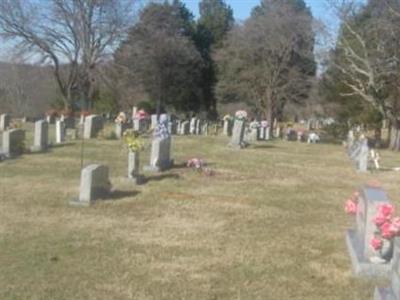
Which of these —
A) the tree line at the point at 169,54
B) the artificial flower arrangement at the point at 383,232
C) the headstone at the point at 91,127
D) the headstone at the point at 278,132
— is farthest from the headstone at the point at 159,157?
the tree line at the point at 169,54

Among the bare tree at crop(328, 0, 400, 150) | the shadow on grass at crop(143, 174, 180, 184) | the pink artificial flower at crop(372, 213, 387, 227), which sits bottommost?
the shadow on grass at crop(143, 174, 180, 184)

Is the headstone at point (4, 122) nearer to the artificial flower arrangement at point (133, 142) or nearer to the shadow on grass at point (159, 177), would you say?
the shadow on grass at point (159, 177)

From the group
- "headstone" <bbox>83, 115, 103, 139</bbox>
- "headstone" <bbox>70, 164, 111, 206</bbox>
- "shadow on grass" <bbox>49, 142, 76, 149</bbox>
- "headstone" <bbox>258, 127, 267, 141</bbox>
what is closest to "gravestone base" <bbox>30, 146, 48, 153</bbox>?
"shadow on grass" <bbox>49, 142, 76, 149</bbox>

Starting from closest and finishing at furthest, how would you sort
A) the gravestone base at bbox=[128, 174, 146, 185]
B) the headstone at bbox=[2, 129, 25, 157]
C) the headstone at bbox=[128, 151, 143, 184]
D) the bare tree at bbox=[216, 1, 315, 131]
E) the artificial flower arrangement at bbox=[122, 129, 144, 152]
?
1. the gravestone base at bbox=[128, 174, 146, 185]
2. the headstone at bbox=[128, 151, 143, 184]
3. the artificial flower arrangement at bbox=[122, 129, 144, 152]
4. the headstone at bbox=[2, 129, 25, 157]
5. the bare tree at bbox=[216, 1, 315, 131]

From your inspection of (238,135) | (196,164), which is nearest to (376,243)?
(196,164)

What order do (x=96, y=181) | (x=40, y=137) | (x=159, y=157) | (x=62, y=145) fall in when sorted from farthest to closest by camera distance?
(x=62, y=145) < (x=40, y=137) < (x=159, y=157) < (x=96, y=181)

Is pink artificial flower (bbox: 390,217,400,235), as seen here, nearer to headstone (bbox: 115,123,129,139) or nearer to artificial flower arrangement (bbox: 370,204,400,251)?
artificial flower arrangement (bbox: 370,204,400,251)

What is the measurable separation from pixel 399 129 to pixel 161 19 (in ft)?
77.8

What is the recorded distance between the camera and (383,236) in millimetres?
6973

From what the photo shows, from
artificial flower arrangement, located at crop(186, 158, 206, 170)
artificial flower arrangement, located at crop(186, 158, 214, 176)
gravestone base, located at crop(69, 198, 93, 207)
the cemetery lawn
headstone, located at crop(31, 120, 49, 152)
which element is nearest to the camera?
the cemetery lawn

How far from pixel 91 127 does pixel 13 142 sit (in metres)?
7.54

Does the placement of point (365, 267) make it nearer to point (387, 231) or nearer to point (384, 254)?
point (384, 254)

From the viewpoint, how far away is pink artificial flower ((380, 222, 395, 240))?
6.89m

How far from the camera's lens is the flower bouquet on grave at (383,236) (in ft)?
22.8
